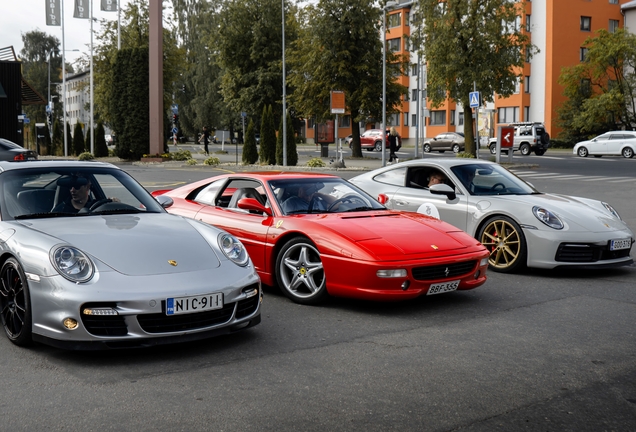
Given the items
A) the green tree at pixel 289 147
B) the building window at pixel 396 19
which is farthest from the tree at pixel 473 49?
the building window at pixel 396 19

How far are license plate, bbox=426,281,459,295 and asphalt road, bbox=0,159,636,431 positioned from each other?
0.67 ft

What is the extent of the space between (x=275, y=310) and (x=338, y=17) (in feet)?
135

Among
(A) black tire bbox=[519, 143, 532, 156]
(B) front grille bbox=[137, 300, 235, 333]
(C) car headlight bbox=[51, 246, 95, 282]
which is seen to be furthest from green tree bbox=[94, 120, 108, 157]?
(B) front grille bbox=[137, 300, 235, 333]

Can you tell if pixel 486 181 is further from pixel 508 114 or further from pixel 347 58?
pixel 508 114

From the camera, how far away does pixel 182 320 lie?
500 cm

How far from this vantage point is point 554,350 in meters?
5.34

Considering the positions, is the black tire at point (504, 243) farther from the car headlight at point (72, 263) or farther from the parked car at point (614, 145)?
the parked car at point (614, 145)

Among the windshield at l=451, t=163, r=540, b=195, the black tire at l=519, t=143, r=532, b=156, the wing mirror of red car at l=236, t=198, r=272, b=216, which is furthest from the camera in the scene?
the black tire at l=519, t=143, r=532, b=156

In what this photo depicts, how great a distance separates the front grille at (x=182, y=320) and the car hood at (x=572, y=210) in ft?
14.8

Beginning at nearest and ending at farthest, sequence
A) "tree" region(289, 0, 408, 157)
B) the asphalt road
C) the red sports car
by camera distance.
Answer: the asphalt road < the red sports car < "tree" region(289, 0, 408, 157)

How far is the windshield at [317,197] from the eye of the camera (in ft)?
24.4

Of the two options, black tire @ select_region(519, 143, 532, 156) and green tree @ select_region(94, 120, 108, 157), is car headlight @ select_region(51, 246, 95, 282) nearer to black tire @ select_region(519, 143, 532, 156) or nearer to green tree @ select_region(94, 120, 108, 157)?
green tree @ select_region(94, 120, 108, 157)

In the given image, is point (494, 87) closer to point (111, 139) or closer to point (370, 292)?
point (370, 292)

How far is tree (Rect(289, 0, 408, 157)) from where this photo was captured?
4538 centimetres
